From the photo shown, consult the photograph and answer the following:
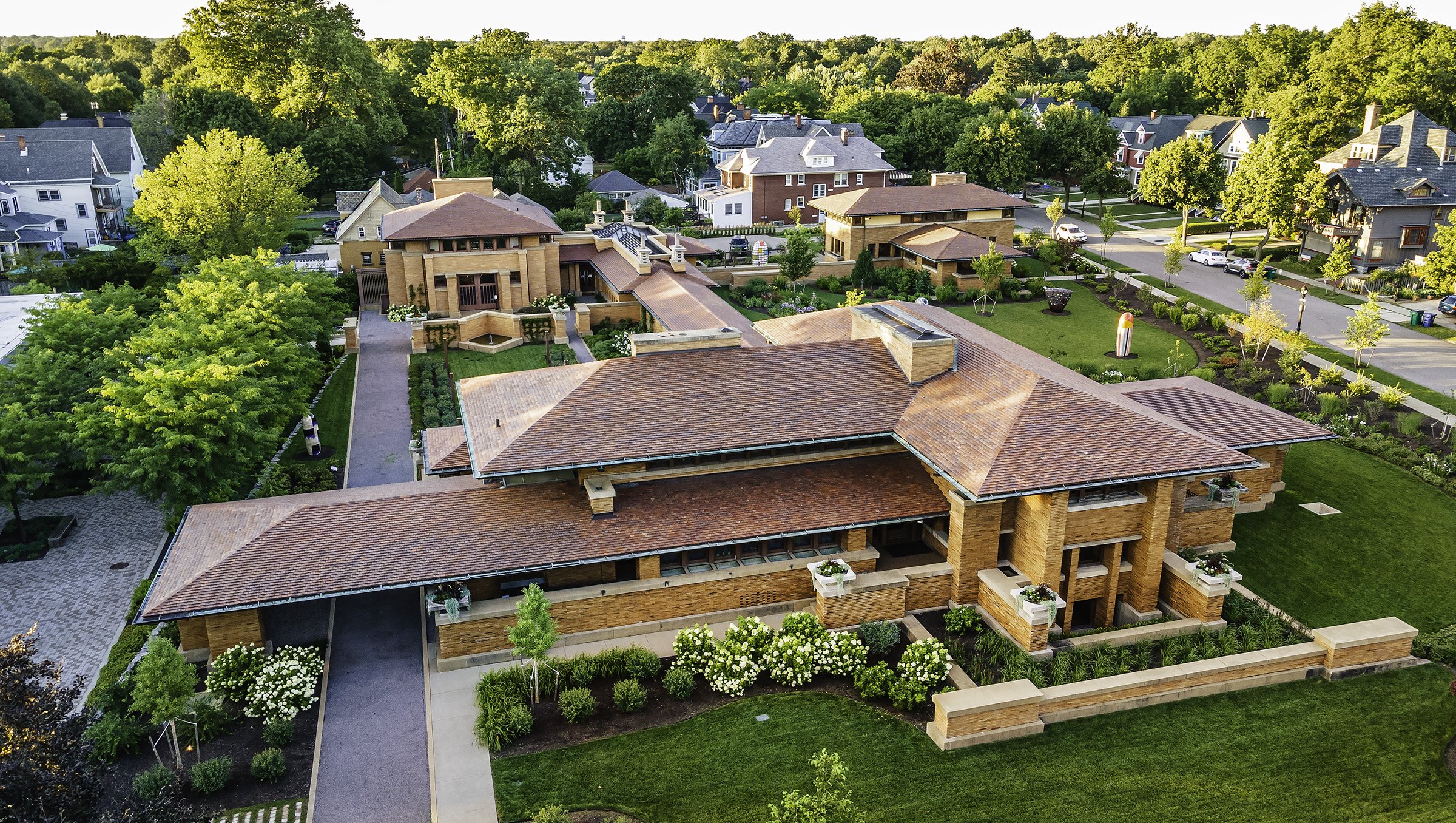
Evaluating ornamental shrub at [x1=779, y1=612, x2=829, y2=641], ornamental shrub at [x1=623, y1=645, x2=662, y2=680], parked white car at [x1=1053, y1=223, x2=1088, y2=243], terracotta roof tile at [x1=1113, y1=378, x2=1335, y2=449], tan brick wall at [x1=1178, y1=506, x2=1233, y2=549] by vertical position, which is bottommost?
ornamental shrub at [x1=623, y1=645, x2=662, y2=680]

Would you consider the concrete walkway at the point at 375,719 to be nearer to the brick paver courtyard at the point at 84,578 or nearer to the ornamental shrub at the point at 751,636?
the brick paver courtyard at the point at 84,578

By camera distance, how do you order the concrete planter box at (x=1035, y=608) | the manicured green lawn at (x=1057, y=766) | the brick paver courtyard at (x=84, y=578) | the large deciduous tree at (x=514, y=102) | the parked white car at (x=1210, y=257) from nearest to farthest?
the manicured green lawn at (x=1057, y=766) → the concrete planter box at (x=1035, y=608) → the brick paver courtyard at (x=84, y=578) → the parked white car at (x=1210, y=257) → the large deciduous tree at (x=514, y=102)

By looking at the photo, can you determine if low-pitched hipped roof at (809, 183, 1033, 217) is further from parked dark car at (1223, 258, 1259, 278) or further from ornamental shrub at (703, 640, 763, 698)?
ornamental shrub at (703, 640, 763, 698)

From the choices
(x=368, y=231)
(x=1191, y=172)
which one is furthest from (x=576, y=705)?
(x=1191, y=172)

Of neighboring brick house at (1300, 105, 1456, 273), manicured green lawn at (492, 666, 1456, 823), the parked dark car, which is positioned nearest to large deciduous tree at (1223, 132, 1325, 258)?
neighboring brick house at (1300, 105, 1456, 273)

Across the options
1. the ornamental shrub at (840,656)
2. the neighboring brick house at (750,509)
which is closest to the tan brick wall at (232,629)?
the neighboring brick house at (750,509)

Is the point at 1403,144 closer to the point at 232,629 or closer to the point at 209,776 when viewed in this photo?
the point at 232,629
